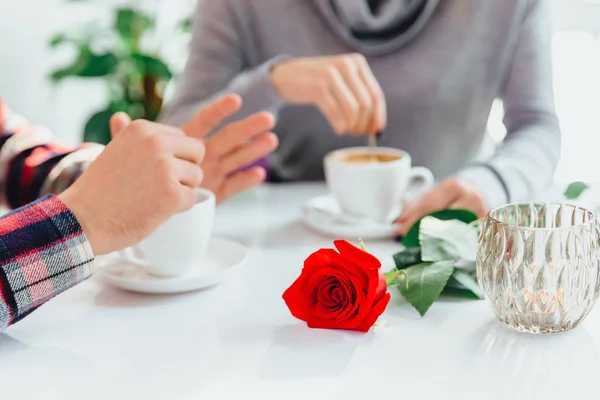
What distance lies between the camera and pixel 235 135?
1089 mm

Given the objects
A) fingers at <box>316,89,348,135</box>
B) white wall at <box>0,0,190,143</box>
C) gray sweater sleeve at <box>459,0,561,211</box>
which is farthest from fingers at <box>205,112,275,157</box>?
white wall at <box>0,0,190,143</box>

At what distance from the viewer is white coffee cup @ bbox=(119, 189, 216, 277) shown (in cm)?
83

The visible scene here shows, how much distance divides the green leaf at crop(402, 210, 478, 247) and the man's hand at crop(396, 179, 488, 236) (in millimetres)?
75

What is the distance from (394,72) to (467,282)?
70 centimetres

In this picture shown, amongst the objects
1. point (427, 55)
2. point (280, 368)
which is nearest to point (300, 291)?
point (280, 368)

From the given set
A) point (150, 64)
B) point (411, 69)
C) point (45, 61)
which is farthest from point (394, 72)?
point (45, 61)

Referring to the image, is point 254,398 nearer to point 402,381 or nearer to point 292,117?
point 402,381

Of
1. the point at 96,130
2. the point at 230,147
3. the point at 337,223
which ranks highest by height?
the point at 230,147

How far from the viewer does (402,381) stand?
24.8 inches

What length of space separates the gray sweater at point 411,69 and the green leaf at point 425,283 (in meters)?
0.50

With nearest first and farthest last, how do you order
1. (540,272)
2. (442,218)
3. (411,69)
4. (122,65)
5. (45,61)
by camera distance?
1. (540,272)
2. (442,218)
3. (411,69)
4. (122,65)
5. (45,61)

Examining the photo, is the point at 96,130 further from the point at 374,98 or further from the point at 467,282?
the point at 467,282

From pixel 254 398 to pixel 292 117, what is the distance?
37.7 inches

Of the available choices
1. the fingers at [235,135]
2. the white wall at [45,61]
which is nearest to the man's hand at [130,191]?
the fingers at [235,135]
